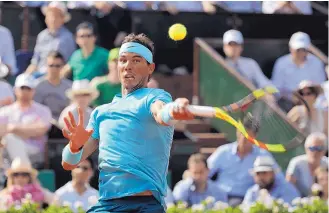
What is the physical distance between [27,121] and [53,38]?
1.75 meters

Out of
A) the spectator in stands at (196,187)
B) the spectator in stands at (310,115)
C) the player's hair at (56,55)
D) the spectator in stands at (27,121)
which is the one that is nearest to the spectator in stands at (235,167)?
A: the spectator in stands at (196,187)

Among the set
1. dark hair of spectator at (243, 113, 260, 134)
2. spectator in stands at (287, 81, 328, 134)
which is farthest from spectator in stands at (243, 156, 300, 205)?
dark hair of spectator at (243, 113, 260, 134)

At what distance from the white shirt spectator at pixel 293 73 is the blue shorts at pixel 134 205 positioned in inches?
261

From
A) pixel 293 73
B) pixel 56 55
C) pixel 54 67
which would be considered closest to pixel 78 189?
pixel 54 67

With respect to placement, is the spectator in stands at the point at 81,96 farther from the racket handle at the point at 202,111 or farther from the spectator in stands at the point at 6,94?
the racket handle at the point at 202,111

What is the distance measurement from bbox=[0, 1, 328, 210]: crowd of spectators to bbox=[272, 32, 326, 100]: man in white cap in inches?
0.5

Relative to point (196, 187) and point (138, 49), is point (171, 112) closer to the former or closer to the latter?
point (138, 49)

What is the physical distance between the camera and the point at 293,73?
12.6m

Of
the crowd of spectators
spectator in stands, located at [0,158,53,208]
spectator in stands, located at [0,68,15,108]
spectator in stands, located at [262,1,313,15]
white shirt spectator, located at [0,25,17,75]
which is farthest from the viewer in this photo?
spectator in stands, located at [262,1,313,15]

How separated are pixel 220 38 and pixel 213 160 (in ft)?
9.24

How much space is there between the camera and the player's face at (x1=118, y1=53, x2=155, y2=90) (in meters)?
6.21

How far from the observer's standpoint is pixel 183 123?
12.2 meters

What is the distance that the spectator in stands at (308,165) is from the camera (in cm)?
1118

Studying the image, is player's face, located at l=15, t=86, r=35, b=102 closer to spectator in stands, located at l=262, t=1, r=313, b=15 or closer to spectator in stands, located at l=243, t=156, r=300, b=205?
spectator in stands, located at l=243, t=156, r=300, b=205
